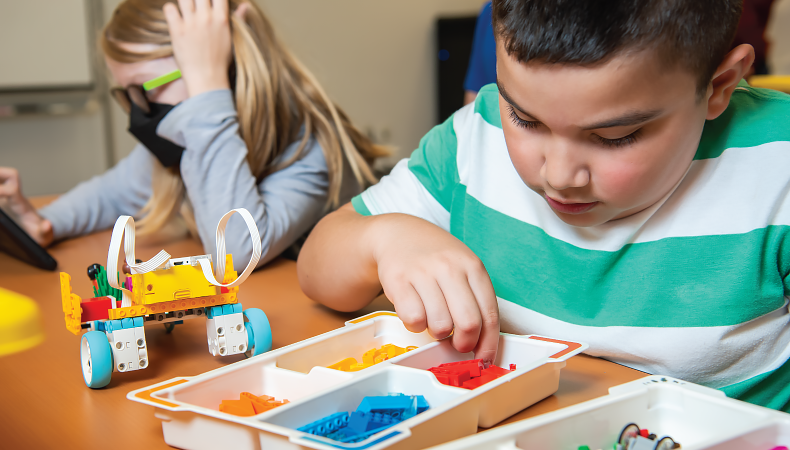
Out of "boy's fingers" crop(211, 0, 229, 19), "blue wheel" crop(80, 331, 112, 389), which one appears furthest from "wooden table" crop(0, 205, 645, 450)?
"boy's fingers" crop(211, 0, 229, 19)

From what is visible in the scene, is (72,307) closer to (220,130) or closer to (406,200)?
(406,200)

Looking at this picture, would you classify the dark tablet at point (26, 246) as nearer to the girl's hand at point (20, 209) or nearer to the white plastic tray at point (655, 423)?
the girl's hand at point (20, 209)

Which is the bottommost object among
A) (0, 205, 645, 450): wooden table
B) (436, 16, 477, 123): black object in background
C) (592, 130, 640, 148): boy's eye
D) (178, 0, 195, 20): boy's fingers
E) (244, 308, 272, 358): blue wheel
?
(0, 205, 645, 450): wooden table

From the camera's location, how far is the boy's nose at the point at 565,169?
47cm

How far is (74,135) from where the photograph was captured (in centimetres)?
250

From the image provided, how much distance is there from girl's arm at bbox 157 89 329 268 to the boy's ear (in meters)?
0.59

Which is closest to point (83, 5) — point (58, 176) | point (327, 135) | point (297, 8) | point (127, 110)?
point (58, 176)

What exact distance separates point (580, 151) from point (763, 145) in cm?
22

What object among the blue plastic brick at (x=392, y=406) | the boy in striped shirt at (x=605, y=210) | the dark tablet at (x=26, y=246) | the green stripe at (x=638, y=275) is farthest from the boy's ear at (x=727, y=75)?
the dark tablet at (x=26, y=246)

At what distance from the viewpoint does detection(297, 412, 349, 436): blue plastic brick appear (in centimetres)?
37

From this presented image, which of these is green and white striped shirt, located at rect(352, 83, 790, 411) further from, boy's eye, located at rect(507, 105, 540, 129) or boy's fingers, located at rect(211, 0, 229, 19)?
boy's fingers, located at rect(211, 0, 229, 19)

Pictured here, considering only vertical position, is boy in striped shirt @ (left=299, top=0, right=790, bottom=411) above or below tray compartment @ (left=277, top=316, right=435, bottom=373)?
above

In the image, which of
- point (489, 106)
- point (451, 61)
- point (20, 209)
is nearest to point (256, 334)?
point (489, 106)

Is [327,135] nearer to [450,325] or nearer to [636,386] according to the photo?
[450,325]
